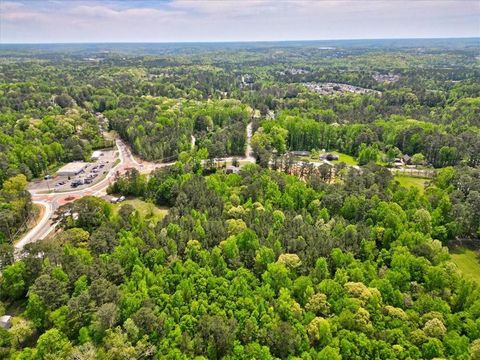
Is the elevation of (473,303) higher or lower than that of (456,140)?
lower

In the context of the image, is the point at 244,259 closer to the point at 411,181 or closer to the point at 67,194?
the point at 67,194

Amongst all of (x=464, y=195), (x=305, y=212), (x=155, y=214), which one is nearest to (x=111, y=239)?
(x=155, y=214)

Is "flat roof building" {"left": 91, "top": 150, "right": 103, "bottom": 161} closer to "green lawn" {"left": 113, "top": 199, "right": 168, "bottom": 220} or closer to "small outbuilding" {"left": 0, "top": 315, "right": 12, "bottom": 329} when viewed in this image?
"green lawn" {"left": 113, "top": 199, "right": 168, "bottom": 220}

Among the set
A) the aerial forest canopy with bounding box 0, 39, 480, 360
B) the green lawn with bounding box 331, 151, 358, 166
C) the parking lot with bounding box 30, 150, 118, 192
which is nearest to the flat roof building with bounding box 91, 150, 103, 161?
the parking lot with bounding box 30, 150, 118, 192

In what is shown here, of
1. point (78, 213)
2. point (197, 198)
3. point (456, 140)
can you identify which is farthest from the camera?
point (456, 140)

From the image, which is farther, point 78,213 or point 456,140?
point 456,140

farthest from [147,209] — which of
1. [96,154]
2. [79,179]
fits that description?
[96,154]

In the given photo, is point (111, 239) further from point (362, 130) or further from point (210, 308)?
point (362, 130)

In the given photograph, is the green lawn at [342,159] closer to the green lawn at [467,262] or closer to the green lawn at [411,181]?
the green lawn at [411,181]
